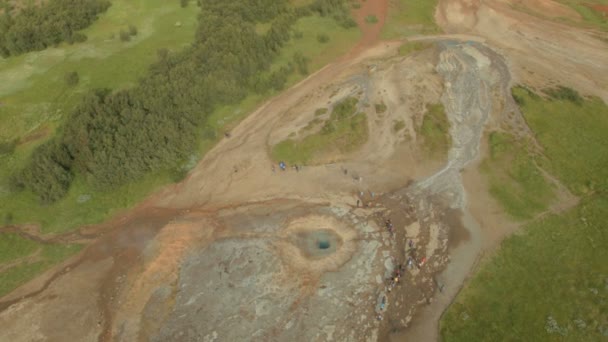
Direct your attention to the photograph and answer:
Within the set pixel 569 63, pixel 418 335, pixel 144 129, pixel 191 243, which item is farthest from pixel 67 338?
pixel 569 63

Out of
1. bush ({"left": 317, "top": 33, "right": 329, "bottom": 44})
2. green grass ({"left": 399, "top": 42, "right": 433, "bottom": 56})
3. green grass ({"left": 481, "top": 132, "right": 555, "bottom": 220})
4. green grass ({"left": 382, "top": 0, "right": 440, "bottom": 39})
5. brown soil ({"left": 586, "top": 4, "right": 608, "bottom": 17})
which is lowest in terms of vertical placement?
green grass ({"left": 481, "top": 132, "right": 555, "bottom": 220})

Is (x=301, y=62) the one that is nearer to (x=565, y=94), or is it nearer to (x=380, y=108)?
(x=380, y=108)

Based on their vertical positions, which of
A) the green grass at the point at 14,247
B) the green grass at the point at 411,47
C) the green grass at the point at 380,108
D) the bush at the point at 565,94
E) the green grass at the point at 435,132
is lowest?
the green grass at the point at 14,247

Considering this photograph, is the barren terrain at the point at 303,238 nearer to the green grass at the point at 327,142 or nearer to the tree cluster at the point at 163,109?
the green grass at the point at 327,142

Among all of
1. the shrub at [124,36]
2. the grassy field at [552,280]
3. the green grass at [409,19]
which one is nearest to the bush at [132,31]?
the shrub at [124,36]

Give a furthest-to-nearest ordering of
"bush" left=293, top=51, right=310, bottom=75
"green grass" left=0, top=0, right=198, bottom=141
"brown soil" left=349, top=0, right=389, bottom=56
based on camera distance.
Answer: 1. "brown soil" left=349, top=0, right=389, bottom=56
2. "bush" left=293, top=51, right=310, bottom=75
3. "green grass" left=0, top=0, right=198, bottom=141

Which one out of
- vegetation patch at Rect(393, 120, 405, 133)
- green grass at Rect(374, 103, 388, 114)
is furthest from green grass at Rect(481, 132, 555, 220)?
green grass at Rect(374, 103, 388, 114)

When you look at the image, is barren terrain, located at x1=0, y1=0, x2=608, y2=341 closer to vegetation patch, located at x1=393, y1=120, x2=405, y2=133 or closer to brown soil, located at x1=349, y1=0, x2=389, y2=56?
vegetation patch, located at x1=393, y1=120, x2=405, y2=133
